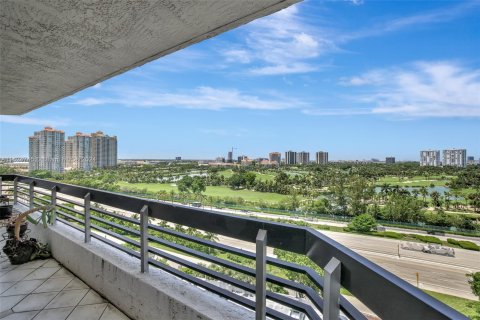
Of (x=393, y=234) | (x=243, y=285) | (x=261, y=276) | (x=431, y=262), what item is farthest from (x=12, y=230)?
(x=431, y=262)

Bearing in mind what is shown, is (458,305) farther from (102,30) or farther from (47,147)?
(47,147)

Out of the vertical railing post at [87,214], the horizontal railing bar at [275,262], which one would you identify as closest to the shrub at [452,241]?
the horizontal railing bar at [275,262]

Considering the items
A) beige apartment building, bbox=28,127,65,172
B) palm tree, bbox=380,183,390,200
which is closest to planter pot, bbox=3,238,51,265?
palm tree, bbox=380,183,390,200

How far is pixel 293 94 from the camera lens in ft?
184

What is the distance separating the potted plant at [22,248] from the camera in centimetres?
300

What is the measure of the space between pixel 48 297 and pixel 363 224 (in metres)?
10.4

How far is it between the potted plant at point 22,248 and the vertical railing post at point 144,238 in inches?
81.3

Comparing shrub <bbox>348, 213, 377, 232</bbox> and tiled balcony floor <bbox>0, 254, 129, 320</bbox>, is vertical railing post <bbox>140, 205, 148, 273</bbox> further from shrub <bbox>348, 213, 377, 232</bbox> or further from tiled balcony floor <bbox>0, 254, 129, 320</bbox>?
shrub <bbox>348, 213, 377, 232</bbox>

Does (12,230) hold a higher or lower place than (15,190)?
lower

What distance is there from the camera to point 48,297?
2.32m

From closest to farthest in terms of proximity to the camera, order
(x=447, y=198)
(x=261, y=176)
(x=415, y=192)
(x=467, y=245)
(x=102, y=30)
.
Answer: (x=102, y=30) < (x=467, y=245) < (x=447, y=198) < (x=415, y=192) < (x=261, y=176)

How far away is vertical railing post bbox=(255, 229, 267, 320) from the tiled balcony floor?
4.37ft

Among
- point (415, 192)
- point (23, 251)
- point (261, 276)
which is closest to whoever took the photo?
point (261, 276)

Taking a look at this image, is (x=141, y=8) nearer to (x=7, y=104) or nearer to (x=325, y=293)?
(x=325, y=293)
